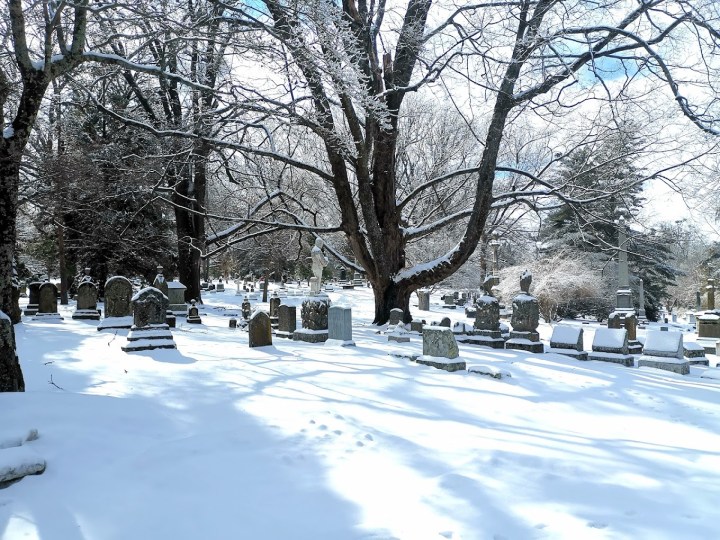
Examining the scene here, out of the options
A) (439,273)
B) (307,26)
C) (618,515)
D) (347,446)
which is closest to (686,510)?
(618,515)

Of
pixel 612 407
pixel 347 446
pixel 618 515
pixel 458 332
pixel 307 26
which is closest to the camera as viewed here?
pixel 618 515

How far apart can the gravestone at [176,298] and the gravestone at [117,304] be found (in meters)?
5.52

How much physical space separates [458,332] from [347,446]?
31.7 ft

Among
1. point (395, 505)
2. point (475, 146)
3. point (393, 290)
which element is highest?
point (475, 146)

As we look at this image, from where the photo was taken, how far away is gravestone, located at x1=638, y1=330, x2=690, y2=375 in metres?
9.95

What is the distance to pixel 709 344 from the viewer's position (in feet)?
54.8

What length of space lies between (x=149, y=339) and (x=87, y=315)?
25.2 ft

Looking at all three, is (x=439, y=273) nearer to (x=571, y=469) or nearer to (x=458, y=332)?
(x=458, y=332)

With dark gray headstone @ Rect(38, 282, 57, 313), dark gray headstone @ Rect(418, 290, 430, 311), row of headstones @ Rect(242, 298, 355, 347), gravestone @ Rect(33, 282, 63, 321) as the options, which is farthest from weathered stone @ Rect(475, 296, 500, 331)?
dark gray headstone @ Rect(418, 290, 430, 311)

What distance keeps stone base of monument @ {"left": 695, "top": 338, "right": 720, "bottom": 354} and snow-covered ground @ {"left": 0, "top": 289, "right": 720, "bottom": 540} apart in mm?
11375

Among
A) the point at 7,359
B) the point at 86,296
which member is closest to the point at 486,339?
the point at 7,359

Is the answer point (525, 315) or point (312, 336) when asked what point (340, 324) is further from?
point (525, 315)

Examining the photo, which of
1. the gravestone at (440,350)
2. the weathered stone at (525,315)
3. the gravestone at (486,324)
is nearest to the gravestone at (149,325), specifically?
the gravestone at (440,350)

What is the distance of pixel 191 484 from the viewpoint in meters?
3.41
